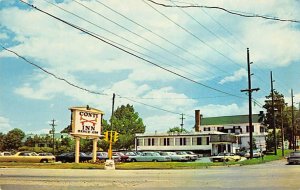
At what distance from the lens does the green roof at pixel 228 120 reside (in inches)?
4483

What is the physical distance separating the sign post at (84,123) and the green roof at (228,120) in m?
77.4

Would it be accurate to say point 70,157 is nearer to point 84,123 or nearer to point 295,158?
point 84,123

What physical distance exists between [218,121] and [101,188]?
350 feet

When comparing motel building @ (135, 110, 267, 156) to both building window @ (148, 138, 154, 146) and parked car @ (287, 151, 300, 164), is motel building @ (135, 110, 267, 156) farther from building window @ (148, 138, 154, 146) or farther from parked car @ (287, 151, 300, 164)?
parked car @ (287, 151, 300, 164)

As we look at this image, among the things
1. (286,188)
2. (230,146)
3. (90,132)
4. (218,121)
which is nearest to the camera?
(286,188)

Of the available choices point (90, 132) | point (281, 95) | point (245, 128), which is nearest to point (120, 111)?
point (245, 128)

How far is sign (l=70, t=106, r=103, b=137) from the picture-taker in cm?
3953

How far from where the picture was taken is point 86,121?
4066 cm

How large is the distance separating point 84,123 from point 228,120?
8342 centimetres

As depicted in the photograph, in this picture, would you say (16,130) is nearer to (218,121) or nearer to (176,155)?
(218,121)

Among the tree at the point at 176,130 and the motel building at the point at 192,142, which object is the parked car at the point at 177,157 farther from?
the tree at the point at 176,130

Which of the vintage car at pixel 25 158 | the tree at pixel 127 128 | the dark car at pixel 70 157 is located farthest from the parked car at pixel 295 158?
the tree at pixel 127 128

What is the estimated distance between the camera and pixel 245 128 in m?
112

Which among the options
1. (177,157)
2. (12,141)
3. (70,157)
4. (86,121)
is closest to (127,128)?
(12,141)
